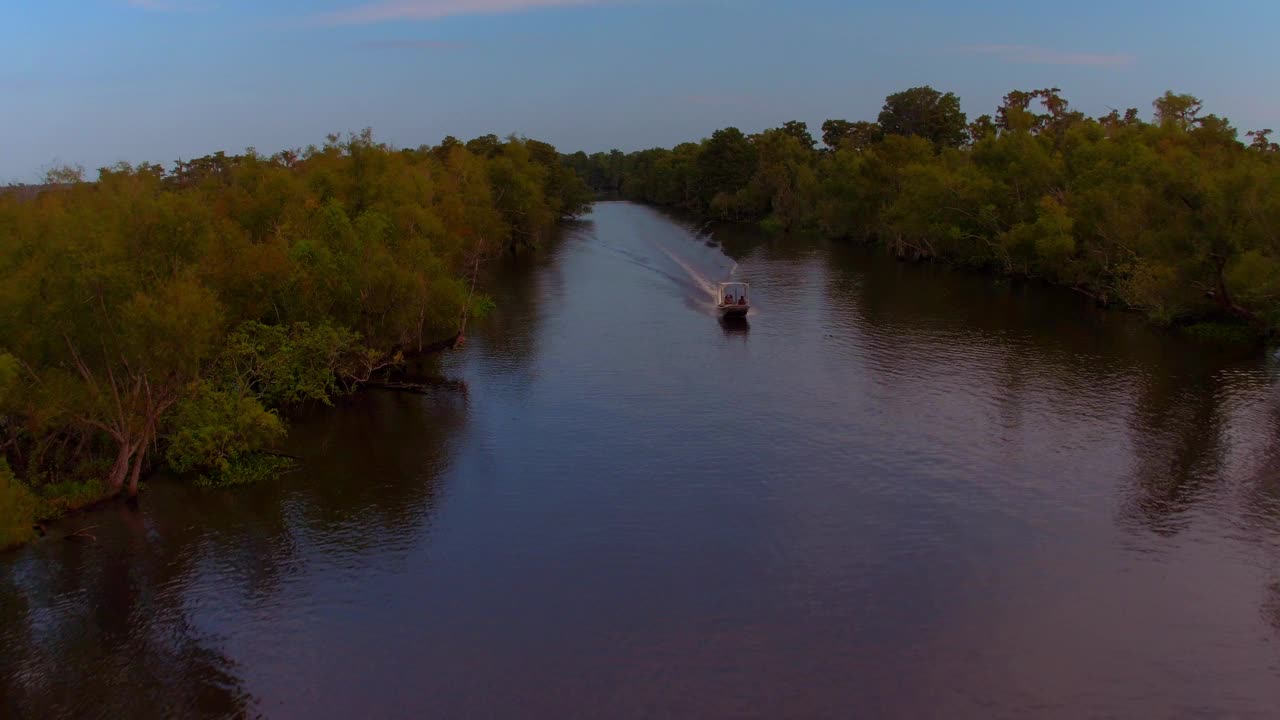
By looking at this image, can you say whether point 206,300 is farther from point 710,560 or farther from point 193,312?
point 710,560

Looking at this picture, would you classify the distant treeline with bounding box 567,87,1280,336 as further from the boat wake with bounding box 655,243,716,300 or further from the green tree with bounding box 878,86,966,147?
the boat wake with bounding box 655,243,716,300

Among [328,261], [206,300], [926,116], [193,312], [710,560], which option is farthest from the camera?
[926,116]

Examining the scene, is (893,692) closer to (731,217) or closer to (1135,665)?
(1135,665)

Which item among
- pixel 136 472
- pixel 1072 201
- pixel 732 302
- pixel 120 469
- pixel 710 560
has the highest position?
pixel 1072 201

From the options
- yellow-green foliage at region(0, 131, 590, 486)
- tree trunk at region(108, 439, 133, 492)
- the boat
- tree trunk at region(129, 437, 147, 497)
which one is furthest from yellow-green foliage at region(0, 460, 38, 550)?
the boat

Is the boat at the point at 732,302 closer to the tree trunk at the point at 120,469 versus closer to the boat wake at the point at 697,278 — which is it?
the boat wake at the point at 697,278

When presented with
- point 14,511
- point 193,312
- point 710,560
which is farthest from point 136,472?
point 710,560
